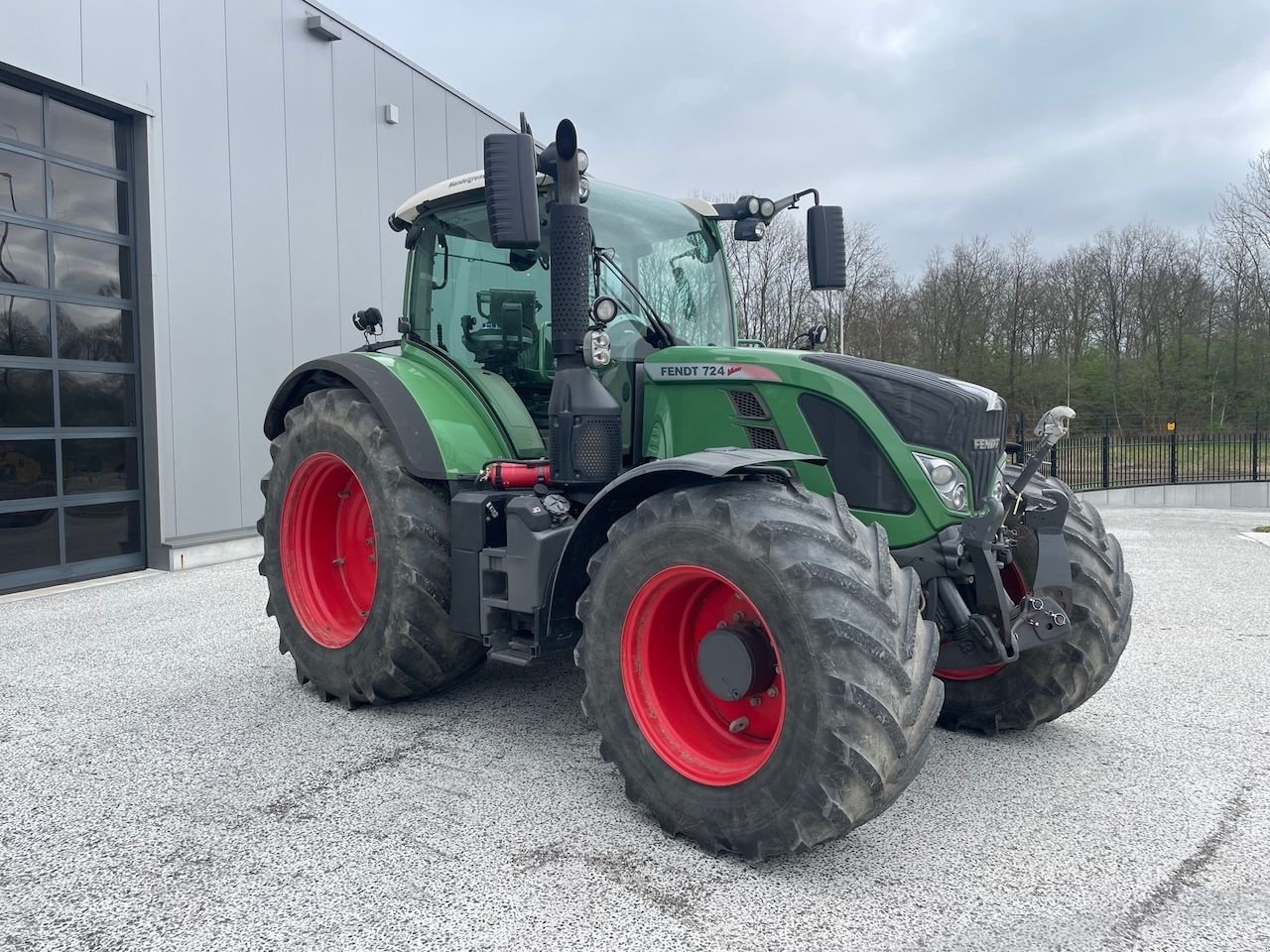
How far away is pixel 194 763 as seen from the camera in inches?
141

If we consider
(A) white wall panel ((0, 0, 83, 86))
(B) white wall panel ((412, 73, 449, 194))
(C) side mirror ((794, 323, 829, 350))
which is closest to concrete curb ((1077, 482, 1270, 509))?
(B) white wall panel ((412, 73, 449, 194))

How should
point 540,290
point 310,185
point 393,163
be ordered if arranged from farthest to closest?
point 393,163 → point 310,185 → point 540,290

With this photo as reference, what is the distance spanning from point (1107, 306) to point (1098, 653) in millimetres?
32741

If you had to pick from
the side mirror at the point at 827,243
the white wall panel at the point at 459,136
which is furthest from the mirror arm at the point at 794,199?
the white wall panel at the point at 459,136

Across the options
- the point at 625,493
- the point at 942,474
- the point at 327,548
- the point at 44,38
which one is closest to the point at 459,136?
the point at 44,38

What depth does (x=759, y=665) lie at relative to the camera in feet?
9.39

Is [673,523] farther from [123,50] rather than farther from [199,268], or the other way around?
[123,50]

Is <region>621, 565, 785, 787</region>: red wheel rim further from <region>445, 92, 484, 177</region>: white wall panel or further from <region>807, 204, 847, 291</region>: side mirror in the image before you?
<region>445, 92, 484, 177</region>: white wall panel

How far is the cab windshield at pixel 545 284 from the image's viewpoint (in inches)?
154

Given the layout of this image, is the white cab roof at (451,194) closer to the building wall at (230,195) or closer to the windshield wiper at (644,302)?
the windshield wiper at (644,302)

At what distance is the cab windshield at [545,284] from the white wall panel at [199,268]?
489cm

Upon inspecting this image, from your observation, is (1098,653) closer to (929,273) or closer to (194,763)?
(194,763)

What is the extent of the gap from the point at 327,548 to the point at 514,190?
8.00 ft

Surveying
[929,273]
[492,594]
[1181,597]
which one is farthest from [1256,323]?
[492,594]
